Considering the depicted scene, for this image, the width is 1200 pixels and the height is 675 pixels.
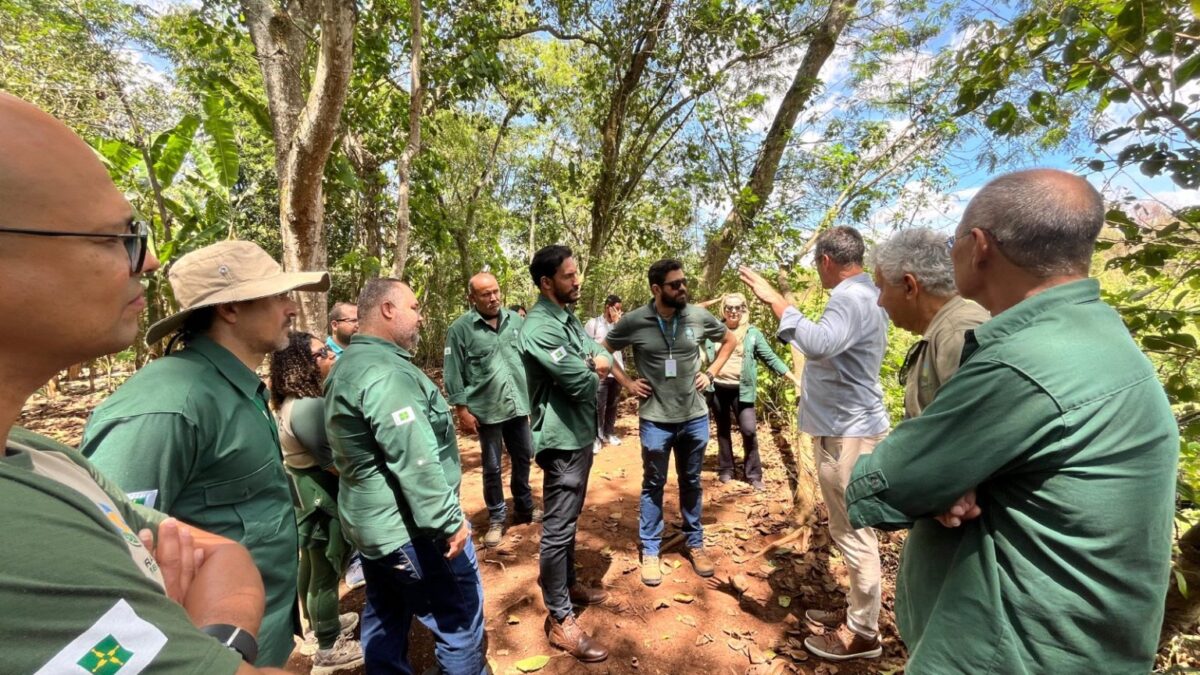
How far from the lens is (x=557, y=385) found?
3.07 metres

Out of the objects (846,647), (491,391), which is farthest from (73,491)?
(491,391)

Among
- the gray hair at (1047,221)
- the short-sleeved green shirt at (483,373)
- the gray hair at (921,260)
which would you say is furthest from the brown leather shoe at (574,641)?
the gray hair at (1047,221)

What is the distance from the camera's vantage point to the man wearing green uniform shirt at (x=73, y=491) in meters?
0.59

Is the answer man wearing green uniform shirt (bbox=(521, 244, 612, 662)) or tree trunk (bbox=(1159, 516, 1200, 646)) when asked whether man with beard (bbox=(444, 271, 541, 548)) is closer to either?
man wearing green uniform shirt (bbox=(521, 244, 612, 662))

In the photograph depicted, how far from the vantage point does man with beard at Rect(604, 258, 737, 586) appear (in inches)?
140

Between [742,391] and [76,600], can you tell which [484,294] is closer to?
[742,391]

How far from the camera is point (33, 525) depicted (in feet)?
2.02

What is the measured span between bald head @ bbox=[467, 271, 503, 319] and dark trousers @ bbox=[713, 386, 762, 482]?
2.50 m

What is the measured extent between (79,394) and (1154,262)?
15.1 meters

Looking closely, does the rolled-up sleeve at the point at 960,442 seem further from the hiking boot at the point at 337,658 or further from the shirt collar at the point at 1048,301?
the hiking boot at the point at 337,658

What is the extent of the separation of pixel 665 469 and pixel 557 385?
42.6 inches

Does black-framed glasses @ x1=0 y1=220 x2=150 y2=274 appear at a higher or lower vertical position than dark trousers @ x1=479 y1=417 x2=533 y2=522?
higher

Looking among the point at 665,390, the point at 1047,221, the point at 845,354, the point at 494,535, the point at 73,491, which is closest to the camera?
the point at 73,491

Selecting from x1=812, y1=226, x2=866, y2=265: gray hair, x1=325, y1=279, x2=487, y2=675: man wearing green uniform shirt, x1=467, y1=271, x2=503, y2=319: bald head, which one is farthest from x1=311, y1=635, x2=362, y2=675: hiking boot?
x1=812, y1=226, x2=866, y2=265: gray hair
